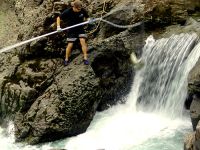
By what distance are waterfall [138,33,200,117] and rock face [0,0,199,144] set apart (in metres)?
0.55

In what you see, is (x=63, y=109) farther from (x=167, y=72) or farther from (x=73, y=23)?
(x=167, y=72)

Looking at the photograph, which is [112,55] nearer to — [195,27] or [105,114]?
[105,114]

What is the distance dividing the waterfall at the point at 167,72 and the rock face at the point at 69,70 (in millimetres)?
552

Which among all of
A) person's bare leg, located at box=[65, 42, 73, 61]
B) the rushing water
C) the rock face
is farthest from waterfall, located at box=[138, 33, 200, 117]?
person's bare leg, located at box=[65, 42, 73, 61]

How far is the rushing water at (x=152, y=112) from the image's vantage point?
1167cm

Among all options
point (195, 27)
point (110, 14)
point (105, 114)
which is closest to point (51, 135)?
point (105, 114)

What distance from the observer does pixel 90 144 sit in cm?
1194

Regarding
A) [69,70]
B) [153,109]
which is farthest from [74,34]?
[153,109]

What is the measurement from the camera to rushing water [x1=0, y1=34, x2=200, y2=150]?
1167 centimetres

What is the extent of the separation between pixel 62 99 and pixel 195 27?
4.44 metres

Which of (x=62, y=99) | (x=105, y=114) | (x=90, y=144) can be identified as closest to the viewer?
(x=90, y=144)

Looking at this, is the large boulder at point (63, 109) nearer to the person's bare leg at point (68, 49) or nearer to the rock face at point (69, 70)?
the rock face at point (69, 70)

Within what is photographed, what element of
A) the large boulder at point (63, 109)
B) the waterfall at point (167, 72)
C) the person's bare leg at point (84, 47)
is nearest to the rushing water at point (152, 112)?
the waterfall at point (167, 72)

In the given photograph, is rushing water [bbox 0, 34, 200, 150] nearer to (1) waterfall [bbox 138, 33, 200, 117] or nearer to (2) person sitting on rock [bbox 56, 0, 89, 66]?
(1) waterfall [bbox 138, 33, 200, 117]
